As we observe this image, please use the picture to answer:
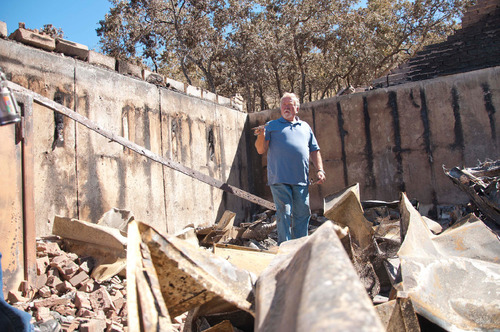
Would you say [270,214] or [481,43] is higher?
[481,43]

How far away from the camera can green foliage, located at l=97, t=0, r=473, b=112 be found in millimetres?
15305

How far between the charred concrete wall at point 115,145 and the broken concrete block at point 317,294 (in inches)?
98.7

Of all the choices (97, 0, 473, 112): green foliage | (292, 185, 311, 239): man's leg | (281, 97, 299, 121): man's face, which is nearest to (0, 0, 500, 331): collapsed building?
(292, 185, 311, 239): man's leg

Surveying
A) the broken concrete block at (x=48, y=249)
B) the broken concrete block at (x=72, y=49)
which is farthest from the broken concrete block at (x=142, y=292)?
the broken concrete block at (x=72, y=49)

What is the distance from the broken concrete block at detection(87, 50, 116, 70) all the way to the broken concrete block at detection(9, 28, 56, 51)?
17.5 inches

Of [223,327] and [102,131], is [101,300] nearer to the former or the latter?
[223,327]

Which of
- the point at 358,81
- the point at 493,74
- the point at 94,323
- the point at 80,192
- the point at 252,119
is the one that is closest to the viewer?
the point at 94,323

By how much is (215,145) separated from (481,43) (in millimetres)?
7131

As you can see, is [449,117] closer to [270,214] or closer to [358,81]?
[270,214]

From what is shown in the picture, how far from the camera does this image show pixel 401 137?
600 cm

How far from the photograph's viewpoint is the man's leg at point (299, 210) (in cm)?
379

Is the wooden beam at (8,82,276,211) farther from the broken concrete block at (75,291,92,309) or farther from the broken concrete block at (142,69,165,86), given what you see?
the broken concrete block at (142,69,165,86)

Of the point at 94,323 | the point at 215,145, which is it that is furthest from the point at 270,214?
the point at 94,323

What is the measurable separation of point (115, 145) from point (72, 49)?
3.80ft
